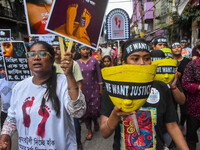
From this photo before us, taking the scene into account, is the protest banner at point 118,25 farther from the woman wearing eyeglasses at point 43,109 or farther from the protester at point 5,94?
the woman wearing eyeglasses at point 43,109

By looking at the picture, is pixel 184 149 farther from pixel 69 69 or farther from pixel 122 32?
pixel 122 32

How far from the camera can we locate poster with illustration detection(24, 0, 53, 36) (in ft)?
6.57

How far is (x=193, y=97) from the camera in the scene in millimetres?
2844

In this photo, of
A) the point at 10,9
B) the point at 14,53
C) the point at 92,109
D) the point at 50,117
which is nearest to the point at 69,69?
the point at 50,117

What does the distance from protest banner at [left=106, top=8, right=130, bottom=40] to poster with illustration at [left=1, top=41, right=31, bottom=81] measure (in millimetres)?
3332

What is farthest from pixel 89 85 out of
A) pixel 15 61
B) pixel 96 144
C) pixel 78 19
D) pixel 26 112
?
pixel 26 112

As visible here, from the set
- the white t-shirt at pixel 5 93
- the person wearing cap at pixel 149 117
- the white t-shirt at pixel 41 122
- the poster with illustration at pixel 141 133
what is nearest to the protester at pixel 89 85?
the white t-shirt at pixel 5 93

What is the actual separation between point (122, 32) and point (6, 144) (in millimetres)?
5038

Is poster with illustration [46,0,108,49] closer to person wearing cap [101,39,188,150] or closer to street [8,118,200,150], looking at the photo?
person wearing cap [101,39,188,150]

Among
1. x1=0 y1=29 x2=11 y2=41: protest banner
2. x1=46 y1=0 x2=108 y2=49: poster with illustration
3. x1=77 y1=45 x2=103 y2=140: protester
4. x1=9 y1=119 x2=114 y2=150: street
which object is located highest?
x1=0 y1=29 x2=11 y2=41: protest banner

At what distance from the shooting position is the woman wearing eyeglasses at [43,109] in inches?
62.3

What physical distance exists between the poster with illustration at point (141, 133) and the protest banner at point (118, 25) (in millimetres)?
4726

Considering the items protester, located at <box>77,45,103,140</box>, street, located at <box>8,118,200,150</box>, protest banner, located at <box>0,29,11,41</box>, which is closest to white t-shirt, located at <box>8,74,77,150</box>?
street, located at <box>8,118,200,150</box>

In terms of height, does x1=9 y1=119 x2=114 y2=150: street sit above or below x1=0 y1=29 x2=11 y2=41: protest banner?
below
